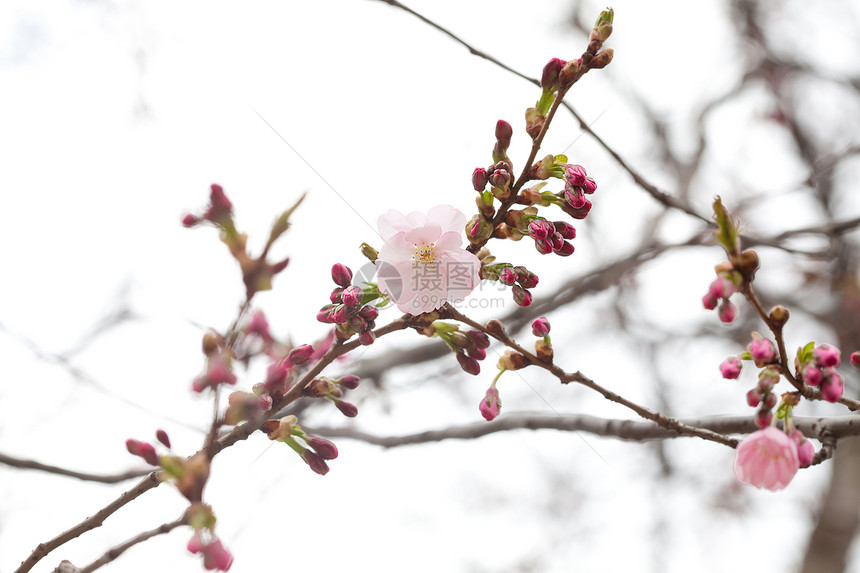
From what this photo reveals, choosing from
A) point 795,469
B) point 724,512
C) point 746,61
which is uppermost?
point 746,61

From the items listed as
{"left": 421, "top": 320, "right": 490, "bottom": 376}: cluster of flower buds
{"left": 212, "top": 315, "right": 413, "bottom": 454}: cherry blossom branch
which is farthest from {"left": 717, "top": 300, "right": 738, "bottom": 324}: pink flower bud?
{"left": 212, "top": 315, "right": 413, "bottom": 454}: cherry blossom branch

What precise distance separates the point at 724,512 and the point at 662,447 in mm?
2558

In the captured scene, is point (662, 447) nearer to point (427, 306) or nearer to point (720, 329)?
point (720, 329)

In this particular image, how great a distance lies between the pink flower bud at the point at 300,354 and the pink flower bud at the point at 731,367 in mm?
672

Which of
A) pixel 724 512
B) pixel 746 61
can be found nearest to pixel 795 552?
pixel 724 512

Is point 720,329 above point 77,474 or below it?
above

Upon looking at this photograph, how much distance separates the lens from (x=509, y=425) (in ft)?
4.92

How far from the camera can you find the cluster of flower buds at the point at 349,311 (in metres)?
0.88

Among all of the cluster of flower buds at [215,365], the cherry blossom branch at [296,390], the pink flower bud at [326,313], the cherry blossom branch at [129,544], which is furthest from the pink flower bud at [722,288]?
the cherry blossom branch at [129,544]

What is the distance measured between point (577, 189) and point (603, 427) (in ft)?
2.10

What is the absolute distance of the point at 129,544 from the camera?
2.49 feet

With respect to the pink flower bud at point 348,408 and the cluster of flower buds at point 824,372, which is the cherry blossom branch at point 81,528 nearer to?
the pink flower bud at point 348,408

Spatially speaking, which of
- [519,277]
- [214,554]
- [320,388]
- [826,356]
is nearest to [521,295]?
[519,277]

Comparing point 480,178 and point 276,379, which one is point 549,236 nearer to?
point 480,178
